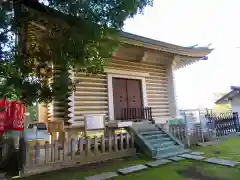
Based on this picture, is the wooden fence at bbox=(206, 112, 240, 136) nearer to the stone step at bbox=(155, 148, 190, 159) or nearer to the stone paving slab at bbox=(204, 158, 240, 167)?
the stone step at bbox=(155, 148, 190, 159)

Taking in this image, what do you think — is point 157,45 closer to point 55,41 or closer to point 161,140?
point 161,140

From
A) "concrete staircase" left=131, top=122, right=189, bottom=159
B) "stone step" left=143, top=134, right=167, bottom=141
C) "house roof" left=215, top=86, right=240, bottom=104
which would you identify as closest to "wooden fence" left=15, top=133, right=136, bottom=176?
"concrete staircase" left=131, top=122, right=189, bottom=159

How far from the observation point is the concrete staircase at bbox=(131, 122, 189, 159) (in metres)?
6.87

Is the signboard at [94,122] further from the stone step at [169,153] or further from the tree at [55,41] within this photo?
the tree at [55,41]

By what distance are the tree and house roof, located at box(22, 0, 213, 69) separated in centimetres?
2

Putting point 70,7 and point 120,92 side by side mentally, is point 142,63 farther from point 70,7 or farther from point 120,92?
point 70,7

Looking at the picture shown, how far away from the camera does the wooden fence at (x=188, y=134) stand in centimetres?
867

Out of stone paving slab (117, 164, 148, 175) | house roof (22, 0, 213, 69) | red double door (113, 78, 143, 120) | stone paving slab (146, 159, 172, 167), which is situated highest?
house roof (22, 0, 213, 69)

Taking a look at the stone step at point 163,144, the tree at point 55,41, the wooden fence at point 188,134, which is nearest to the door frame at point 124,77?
the wooden fence at point 188,134

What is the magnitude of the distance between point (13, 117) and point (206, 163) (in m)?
8.36

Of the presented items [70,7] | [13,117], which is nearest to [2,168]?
[13,117]

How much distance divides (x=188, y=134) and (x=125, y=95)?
3373 millimetres

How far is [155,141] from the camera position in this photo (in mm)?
7656

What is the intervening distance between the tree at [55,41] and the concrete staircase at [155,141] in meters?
3.89
